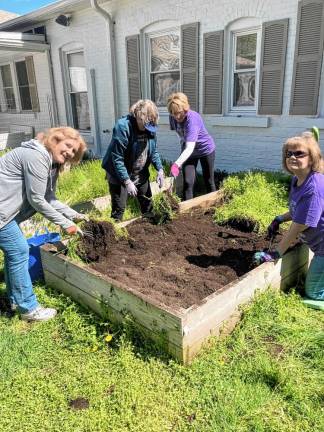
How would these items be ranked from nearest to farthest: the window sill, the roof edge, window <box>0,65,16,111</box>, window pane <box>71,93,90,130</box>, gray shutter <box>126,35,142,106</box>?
the window sill
gray shutter <box>126,35,142,106</box>
the roof edge
window pane <box>71,93,90,130</box>
window <box>0,65,16,111</box>

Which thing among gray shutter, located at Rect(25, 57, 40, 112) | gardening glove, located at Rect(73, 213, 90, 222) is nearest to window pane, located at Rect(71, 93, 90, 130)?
gray shutter, located at Rect(25, 57, 40, 112)

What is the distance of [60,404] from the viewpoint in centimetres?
234

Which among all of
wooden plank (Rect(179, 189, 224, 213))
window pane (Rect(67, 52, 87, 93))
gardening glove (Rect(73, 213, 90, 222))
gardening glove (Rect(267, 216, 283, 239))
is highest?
window pane (Rect(67, 52, 87, 93))

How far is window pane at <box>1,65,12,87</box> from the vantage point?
1387 cm

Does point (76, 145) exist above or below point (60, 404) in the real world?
above

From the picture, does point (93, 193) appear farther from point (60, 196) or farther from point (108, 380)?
point (108, 380)

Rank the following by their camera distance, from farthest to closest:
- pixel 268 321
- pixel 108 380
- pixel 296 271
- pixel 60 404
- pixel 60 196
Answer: pixel 60 196 < pixel 296 271 < pixel 268 321 < pixel 108 380 < pixel 60 404

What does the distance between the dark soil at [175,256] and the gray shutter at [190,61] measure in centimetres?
399

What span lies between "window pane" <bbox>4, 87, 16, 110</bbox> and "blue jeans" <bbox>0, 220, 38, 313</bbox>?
41.3 ft

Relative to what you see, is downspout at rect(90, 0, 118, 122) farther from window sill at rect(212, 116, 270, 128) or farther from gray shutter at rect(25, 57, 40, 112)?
gray shutter at rect(25, 57, 40, 112)

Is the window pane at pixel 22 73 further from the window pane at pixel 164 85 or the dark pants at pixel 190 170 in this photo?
the dark pants at pixel 190 170

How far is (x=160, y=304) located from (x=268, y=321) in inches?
38.5

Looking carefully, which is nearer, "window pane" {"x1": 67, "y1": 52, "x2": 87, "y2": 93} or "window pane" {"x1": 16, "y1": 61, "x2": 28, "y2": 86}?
"window pane" {"x1": 67, "y1": 52, "x2": 87, "y2": 93}

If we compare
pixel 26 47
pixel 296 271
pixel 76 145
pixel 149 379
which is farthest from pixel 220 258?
pixel 26 47
